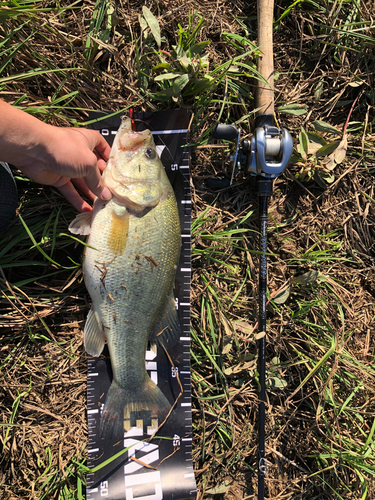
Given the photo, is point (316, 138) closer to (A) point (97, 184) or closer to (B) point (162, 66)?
(B) point (162, 66)

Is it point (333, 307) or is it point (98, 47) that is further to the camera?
point (333, 307)

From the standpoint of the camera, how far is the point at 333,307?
2.51 m

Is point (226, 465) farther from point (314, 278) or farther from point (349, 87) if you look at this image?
point (349, 87)

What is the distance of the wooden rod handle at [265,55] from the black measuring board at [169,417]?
2.12 feet

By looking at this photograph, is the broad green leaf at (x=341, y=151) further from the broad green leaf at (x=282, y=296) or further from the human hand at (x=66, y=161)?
the human hand at (x=66, y=161)

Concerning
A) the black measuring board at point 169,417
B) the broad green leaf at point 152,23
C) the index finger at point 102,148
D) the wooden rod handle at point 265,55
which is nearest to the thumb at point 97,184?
the index finger at point 102,148

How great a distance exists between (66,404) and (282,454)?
1868 millimetres

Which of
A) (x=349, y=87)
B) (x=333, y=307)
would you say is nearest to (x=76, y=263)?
(x=333, y=307)

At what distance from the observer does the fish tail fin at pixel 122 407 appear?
2.17 metres

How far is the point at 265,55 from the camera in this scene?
2268 mm

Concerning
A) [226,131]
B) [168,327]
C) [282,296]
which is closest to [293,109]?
[226,131]

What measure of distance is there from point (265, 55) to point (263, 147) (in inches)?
31.4

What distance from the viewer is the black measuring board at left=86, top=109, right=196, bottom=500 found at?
2.17 m

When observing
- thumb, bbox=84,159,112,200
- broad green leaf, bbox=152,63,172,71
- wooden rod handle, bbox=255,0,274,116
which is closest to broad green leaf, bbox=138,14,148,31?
broad green leaf, bbox=152,63,172,71
